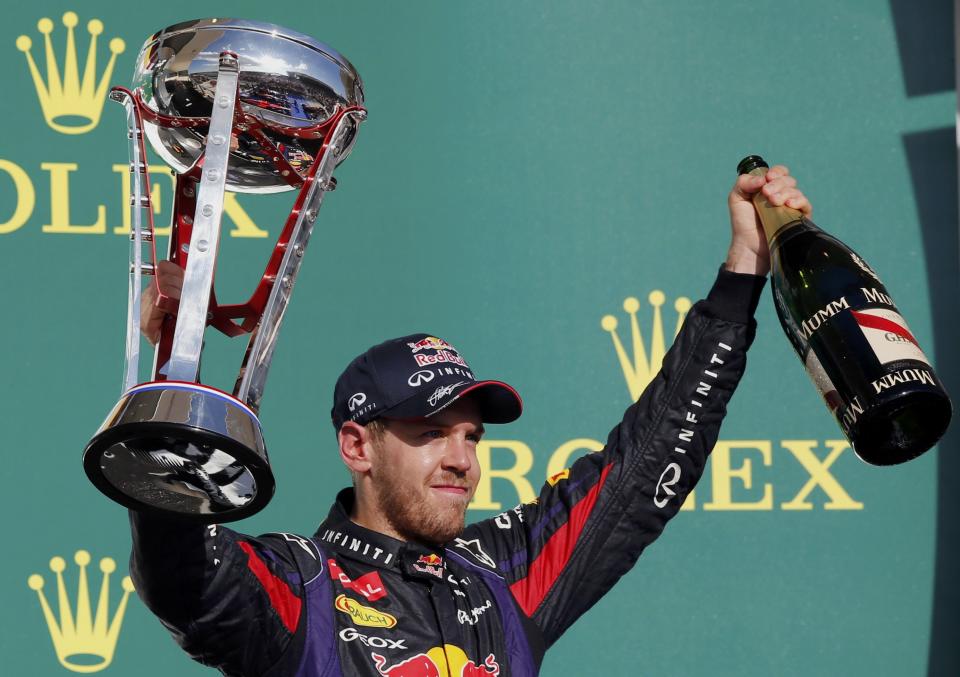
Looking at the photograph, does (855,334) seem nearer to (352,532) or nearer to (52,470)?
(352,532)

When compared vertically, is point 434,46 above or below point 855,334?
above

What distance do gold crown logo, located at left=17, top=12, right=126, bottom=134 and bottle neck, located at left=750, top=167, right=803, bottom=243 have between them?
993 millimetres

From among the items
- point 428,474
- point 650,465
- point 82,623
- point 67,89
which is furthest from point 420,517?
point 67,89

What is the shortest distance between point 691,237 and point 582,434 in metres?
0.35

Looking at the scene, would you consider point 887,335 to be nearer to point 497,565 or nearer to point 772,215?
point 772,215

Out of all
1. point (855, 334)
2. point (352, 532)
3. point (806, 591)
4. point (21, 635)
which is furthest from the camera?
point (806, 591)

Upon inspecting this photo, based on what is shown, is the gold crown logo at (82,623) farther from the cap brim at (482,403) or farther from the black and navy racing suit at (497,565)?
the cap brim at (482,403)

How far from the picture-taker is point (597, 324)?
192 centimetres

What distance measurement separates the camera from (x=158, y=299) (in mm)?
1040

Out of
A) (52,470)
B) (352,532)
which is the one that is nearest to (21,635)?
(52,470)

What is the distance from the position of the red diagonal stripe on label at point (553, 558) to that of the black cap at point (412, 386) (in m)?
0.13

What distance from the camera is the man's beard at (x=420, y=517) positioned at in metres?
1.35

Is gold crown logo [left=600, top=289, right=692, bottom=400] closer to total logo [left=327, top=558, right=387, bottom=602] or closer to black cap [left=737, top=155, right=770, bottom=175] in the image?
black cap [left=737, top=155, right=770, bottom=175]

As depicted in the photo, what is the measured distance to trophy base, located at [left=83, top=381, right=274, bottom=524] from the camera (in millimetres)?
842
